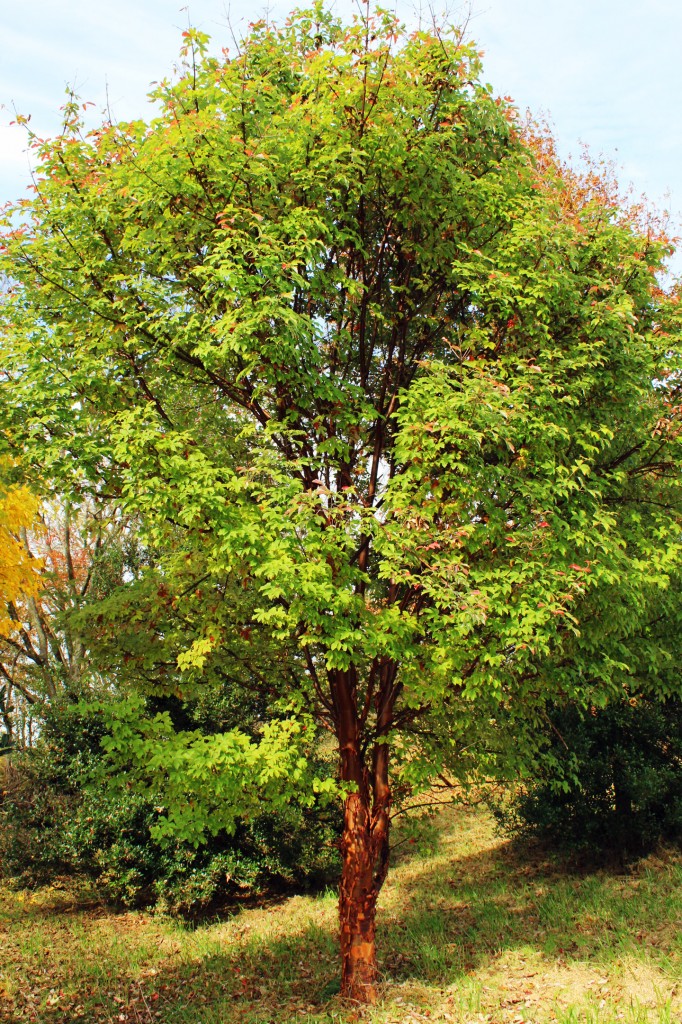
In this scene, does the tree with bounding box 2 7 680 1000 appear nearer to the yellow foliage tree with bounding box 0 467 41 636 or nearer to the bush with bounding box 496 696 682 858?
the yellow foliage tree with bounding box 0 467 41 636

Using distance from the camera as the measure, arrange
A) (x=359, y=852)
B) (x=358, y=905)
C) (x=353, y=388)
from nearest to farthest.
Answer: (x=353, y=388)
(x=358, y=905)
(x=359, y=852)

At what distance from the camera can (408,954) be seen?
11.0 meters

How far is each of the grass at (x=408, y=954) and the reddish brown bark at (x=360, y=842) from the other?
42 centimetres

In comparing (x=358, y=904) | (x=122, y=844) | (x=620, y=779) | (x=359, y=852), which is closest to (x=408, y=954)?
(x=358, y=904)

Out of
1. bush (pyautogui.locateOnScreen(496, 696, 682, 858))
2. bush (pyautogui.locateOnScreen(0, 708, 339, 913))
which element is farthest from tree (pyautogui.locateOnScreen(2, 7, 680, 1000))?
bush (pyautogui.locateOnScreen(0, 708, 339, 913))

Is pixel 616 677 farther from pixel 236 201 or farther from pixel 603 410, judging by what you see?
pixel 236 201

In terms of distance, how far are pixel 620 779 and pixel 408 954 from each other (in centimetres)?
544

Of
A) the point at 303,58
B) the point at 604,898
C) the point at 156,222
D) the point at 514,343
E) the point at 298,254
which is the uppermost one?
the point at 303,58

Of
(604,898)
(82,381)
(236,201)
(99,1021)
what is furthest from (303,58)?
(604,898)

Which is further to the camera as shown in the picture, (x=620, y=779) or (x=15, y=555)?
(x=620, y=779)

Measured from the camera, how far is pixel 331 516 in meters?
7.24

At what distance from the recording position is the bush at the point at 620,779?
1397 cm

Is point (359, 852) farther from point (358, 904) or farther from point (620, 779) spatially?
point (620, 779)

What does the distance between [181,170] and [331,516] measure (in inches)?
147
